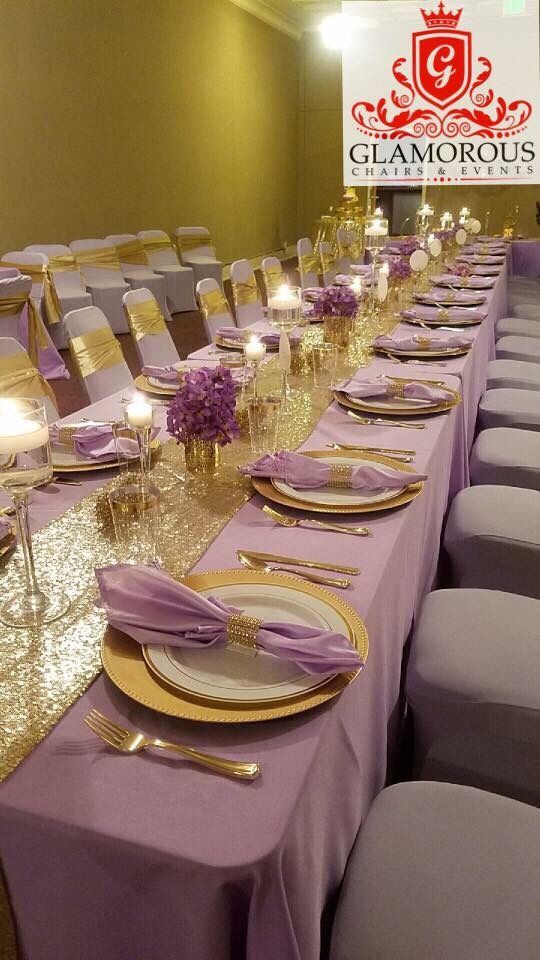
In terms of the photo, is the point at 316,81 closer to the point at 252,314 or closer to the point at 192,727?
the point at 252,314

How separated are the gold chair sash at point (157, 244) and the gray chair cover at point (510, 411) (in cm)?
525

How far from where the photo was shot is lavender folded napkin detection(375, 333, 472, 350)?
2.53 meters

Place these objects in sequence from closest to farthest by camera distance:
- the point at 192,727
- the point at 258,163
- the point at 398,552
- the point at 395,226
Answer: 1. the point at 192,727
2. the point at 398,552
3. the point at 258,163
4. the point at 395,226

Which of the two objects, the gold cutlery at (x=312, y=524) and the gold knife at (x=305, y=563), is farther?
the gold cutlery at (x=312, y=524)

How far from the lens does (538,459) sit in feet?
7.92

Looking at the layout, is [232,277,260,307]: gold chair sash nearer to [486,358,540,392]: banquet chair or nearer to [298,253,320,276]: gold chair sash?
[298,253,320,276]: gold chair sash

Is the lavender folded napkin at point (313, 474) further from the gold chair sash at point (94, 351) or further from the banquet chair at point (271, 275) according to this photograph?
the banquet chair at point (271, 275)

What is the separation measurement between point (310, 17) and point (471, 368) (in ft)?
33.8

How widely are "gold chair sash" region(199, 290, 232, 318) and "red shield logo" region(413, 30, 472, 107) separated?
7.74m

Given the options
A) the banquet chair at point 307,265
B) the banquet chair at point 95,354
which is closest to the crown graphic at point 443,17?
the banquet chair at point 307,265

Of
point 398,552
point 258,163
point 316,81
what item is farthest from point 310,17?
point 398,552

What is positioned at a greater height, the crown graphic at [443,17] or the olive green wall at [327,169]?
the crown graphic at [443,17]

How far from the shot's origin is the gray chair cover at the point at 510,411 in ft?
9.26

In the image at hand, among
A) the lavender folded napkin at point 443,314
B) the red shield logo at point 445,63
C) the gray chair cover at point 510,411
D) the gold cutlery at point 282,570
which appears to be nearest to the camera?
the gold cutlery at point 282,570
